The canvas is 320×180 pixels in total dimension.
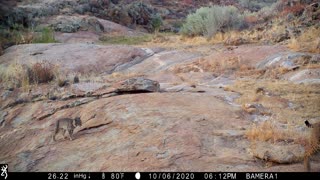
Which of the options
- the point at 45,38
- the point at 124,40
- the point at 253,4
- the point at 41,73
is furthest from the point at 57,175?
the point at 253,4

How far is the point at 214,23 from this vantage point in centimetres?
1548

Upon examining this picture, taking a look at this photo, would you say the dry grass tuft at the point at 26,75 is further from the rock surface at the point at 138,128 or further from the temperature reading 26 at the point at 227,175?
the temperature reading 26 at the point at 227,175

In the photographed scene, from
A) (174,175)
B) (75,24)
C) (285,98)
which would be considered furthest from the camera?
(75,24)

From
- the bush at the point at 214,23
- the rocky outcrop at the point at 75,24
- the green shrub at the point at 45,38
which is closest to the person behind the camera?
the green shrub at the point at 45,38

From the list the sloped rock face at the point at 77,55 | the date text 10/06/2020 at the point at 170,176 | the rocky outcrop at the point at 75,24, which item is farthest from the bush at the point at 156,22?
the date text 10/06/2020 at the point at 170,176

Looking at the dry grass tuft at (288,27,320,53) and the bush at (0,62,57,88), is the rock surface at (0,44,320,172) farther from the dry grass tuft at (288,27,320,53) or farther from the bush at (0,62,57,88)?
the dry grass tuft at (288,27,320,53)

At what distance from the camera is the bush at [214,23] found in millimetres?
15445

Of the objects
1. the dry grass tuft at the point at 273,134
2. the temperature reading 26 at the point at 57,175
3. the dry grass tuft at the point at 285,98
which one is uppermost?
the dry grass tuft at the point at 285,98

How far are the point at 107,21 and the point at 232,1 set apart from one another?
13526 mm

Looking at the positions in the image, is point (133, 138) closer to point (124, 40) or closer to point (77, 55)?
point (77, 55)

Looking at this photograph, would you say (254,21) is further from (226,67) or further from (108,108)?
(108,108)

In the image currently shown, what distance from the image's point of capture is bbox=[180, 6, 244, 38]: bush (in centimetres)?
1545

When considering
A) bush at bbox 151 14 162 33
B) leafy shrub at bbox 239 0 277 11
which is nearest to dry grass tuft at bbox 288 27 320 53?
bush at bbox 151 14 162 33

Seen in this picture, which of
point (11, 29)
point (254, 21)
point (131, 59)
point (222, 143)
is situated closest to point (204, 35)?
point (254, 21)
